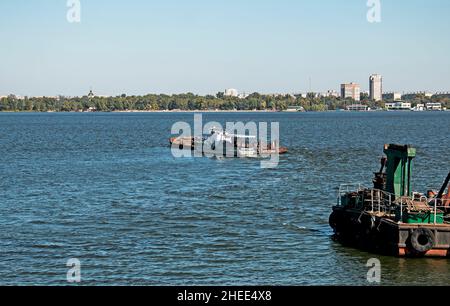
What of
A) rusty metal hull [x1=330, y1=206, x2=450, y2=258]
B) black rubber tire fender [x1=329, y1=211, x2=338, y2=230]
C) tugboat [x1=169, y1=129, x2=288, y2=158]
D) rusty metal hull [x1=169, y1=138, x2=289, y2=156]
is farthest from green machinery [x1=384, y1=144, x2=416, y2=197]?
rusty metal hull [x1=169, y1=138, x2=289, y2=156]

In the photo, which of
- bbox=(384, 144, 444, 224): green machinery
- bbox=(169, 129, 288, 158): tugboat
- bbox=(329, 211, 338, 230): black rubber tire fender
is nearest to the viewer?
bbox=(384, 144, 444, 224): green machinery

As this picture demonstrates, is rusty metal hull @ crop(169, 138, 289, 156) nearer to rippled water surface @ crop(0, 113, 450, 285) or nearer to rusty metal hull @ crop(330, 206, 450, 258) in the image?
rippled water surface @ crop(0, 113, 450, 285)

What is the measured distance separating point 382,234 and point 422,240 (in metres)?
1.89

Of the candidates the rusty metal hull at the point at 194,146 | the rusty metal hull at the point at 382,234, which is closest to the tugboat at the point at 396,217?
the rusty metal hull at the point at 382,234

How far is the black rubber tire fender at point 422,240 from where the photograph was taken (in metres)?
26.6

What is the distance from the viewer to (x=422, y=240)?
2672cm

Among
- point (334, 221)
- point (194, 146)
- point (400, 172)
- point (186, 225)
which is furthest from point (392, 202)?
point (194, 146)

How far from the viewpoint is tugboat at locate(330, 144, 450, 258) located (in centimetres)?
2681

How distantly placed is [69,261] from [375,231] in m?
12.1

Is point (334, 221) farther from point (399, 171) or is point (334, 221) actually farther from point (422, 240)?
point (422, 240)

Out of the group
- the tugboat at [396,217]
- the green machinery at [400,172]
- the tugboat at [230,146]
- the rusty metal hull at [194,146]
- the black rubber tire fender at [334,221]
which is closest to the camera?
the tugboat at [396,217]

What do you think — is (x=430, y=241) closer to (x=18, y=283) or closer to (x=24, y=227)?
(x=18, y=283)

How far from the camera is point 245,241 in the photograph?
3195 cm

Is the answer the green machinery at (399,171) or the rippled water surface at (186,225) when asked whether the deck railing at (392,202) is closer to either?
the green machinery at (399,171)
